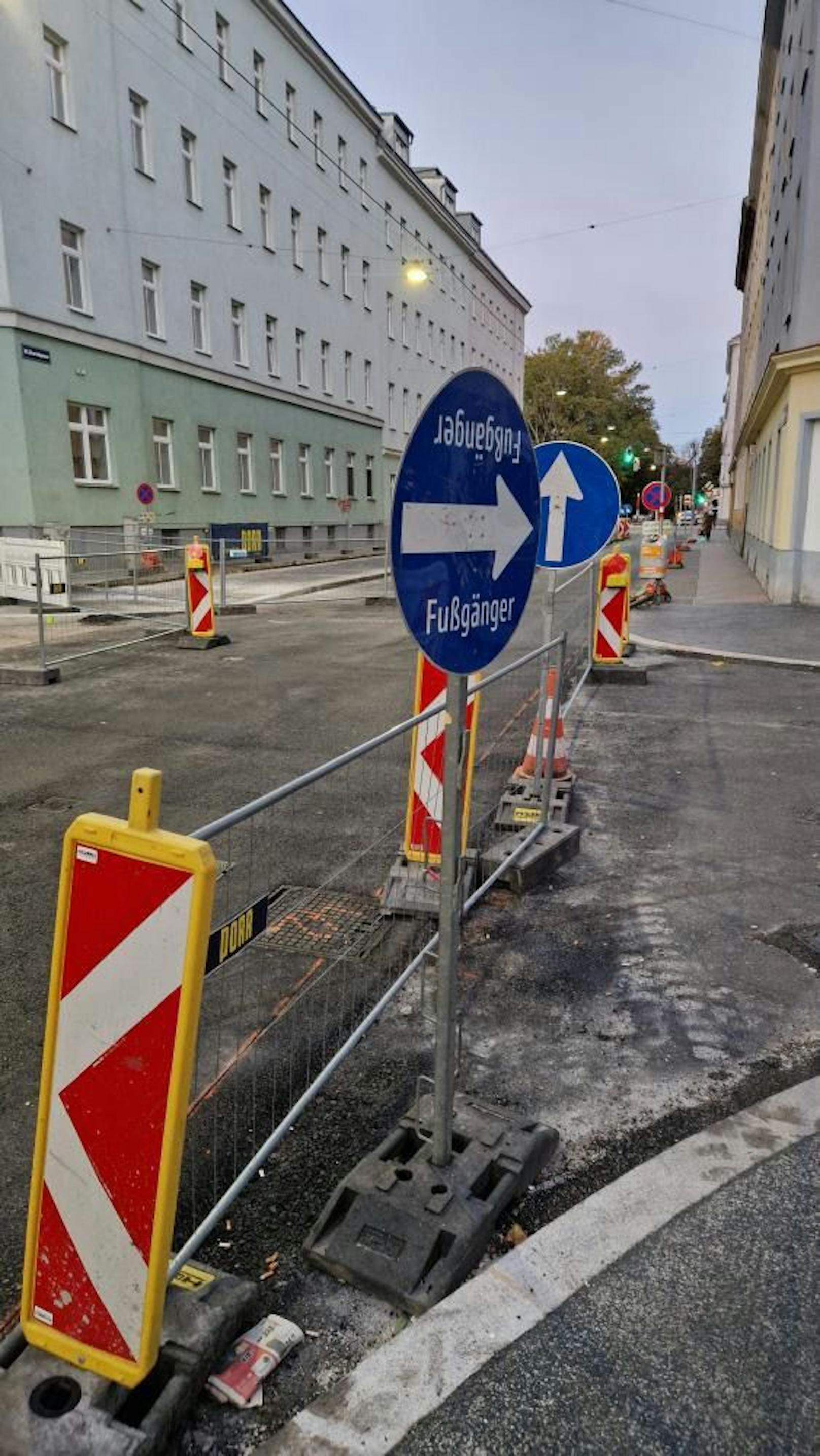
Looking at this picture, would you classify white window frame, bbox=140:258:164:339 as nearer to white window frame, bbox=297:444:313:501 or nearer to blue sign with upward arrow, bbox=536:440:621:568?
white window frame, bbox=297:444:313:501

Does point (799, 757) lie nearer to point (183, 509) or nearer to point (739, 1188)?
point (739, 1188)

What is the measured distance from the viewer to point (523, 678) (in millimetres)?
11086

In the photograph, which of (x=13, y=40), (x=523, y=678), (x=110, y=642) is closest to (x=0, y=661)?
(x=110, y=642)

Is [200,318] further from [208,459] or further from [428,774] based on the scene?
[428,774]

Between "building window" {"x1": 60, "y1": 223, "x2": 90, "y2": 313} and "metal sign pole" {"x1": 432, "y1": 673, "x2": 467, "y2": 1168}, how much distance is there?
2180 cm

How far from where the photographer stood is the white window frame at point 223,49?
26.2 metres

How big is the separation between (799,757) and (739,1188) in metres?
5.37

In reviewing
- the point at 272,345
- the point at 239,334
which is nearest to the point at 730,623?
the point at 239,334

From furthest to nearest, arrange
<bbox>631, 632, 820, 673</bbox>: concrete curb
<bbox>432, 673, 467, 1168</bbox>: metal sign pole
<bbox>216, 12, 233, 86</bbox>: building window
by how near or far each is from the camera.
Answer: <bbox>216, 12, 233, 86</bbox>: building window
<bbox>631, 632, 820, 673</bbox>: concrete curb
<bbox>432, 673, 467, 1168</bbox>: metal sign pole

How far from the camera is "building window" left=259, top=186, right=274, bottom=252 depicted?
1180 inches

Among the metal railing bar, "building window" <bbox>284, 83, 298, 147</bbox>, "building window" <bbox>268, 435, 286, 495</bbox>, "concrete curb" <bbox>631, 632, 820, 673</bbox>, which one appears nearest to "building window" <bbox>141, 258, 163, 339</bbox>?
"building window" <bbox>268, 435, 286, 495</bbox>

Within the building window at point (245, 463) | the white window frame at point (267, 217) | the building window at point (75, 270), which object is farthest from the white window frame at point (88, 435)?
the white window frame at point (267, 217)

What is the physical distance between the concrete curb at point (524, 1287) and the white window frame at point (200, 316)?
27086 millimetres

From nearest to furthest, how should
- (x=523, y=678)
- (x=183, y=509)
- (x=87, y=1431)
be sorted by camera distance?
1. (x=87, y=1431)
2. (x=523, y=678)
3. (x=183, y=509)
